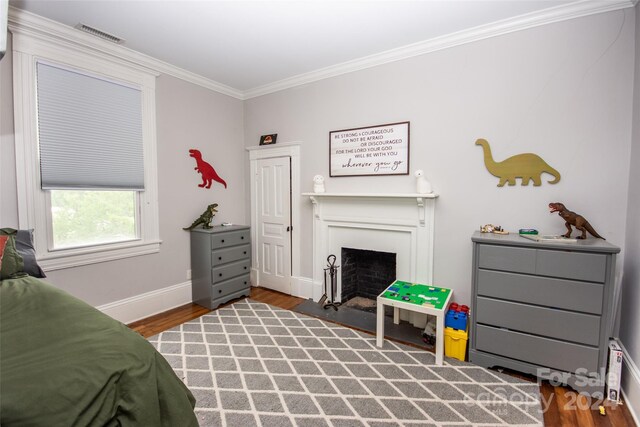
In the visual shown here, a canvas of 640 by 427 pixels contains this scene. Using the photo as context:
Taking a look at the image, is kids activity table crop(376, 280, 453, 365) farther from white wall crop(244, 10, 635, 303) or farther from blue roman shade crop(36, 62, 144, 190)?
blue roman shade crop(36, 62, 144, 190)

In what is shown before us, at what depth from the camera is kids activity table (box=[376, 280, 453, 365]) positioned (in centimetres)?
223

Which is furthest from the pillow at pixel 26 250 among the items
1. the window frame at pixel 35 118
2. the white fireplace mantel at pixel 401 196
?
the white fireplace mantel at pixel 401 196

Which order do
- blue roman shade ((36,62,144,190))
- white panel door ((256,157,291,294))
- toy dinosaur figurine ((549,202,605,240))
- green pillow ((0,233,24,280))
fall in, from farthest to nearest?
white panel door ((256,157,291,294))
blue roman shade ((36,62,144,190))
toy dinosaur figurine ((549,202,605,240))
green pillow ((0,233,24,280))

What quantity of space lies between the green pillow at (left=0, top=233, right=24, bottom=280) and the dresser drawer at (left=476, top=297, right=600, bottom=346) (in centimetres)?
297

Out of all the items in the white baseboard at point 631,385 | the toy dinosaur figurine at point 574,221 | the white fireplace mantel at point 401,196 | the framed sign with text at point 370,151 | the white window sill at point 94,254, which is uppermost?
the framed sign with text at point 370,151

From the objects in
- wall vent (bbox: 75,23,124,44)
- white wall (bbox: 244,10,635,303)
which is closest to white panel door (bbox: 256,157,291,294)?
white wall (bbox: 244,10,635,303)

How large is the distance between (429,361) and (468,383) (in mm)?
306

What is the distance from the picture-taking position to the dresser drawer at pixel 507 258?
203 centimetres

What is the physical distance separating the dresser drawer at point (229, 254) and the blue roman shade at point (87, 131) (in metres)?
1.03

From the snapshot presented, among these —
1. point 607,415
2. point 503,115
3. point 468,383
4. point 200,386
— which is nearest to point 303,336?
point 200,386

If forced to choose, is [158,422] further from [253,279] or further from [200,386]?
[253,279]

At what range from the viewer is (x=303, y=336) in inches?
105

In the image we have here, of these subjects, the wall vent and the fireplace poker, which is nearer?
the wall vent

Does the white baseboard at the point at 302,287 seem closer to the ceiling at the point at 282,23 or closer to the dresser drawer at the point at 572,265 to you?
the dresser drawer at the point at 572,265
